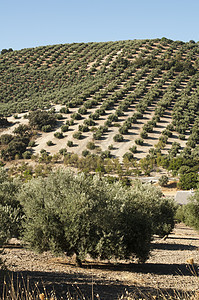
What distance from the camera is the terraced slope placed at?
53562mm

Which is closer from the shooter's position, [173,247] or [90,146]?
[173,247]

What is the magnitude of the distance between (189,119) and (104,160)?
23963 millimetres

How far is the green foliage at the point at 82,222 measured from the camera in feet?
37.1

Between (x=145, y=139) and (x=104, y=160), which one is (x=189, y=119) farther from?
(x=104, y=160)

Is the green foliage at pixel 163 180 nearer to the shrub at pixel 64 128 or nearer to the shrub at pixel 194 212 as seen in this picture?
the shrub at pixel 194 212

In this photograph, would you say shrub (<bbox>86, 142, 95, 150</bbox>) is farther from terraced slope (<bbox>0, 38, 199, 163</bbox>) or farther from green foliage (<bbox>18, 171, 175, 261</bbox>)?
green foliage (<bbox>18, 171, 175, 261</bbox>)

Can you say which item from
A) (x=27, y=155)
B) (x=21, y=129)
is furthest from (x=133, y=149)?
(x=21, y=129)

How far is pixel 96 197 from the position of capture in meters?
12.0

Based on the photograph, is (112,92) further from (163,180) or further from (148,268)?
(148,268)

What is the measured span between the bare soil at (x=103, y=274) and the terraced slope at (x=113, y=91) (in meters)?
34.0

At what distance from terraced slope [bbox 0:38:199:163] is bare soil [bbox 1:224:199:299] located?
34024 mm

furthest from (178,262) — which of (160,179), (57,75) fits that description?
(57,75)

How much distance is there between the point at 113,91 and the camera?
72.6 meters

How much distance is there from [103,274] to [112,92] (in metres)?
64.5
